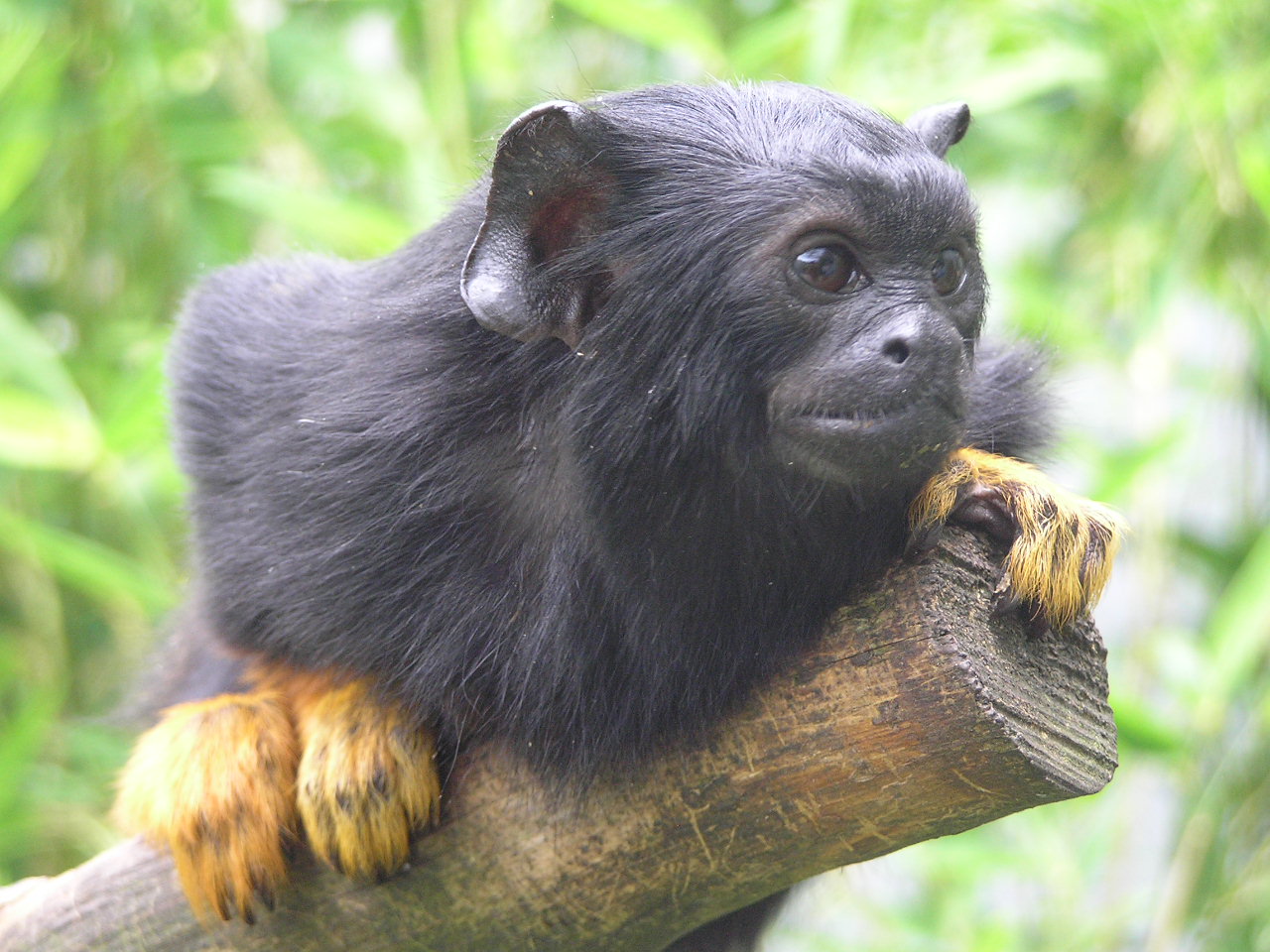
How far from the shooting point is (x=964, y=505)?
6.30 feet

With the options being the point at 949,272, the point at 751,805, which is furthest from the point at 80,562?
the point at 949,272

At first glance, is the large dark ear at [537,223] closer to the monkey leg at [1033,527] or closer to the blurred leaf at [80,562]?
the monkey leg at [1033,527]

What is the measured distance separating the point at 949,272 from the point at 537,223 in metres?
0.56

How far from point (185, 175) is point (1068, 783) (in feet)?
12.4

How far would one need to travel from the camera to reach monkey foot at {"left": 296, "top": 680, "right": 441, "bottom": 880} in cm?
209

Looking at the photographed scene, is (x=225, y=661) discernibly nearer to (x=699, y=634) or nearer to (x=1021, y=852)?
(x=699, y=634)

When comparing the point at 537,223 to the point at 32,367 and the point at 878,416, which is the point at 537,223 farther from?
the point at 32,367

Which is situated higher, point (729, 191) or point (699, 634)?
point (729, 191)

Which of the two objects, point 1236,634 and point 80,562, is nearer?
point 1236,634

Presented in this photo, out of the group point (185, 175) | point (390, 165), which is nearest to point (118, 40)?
point (185, 175)

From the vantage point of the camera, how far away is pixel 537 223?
1.98m

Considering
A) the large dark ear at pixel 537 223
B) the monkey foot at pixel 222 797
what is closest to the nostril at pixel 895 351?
the large dark ear at pixel 537 223

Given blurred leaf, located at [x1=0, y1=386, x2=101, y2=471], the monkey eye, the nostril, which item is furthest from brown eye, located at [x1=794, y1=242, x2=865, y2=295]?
blurred leaf, located at [x1=0, y1=386, x2=101, y2=471]

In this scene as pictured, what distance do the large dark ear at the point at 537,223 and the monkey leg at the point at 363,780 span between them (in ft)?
2.19
